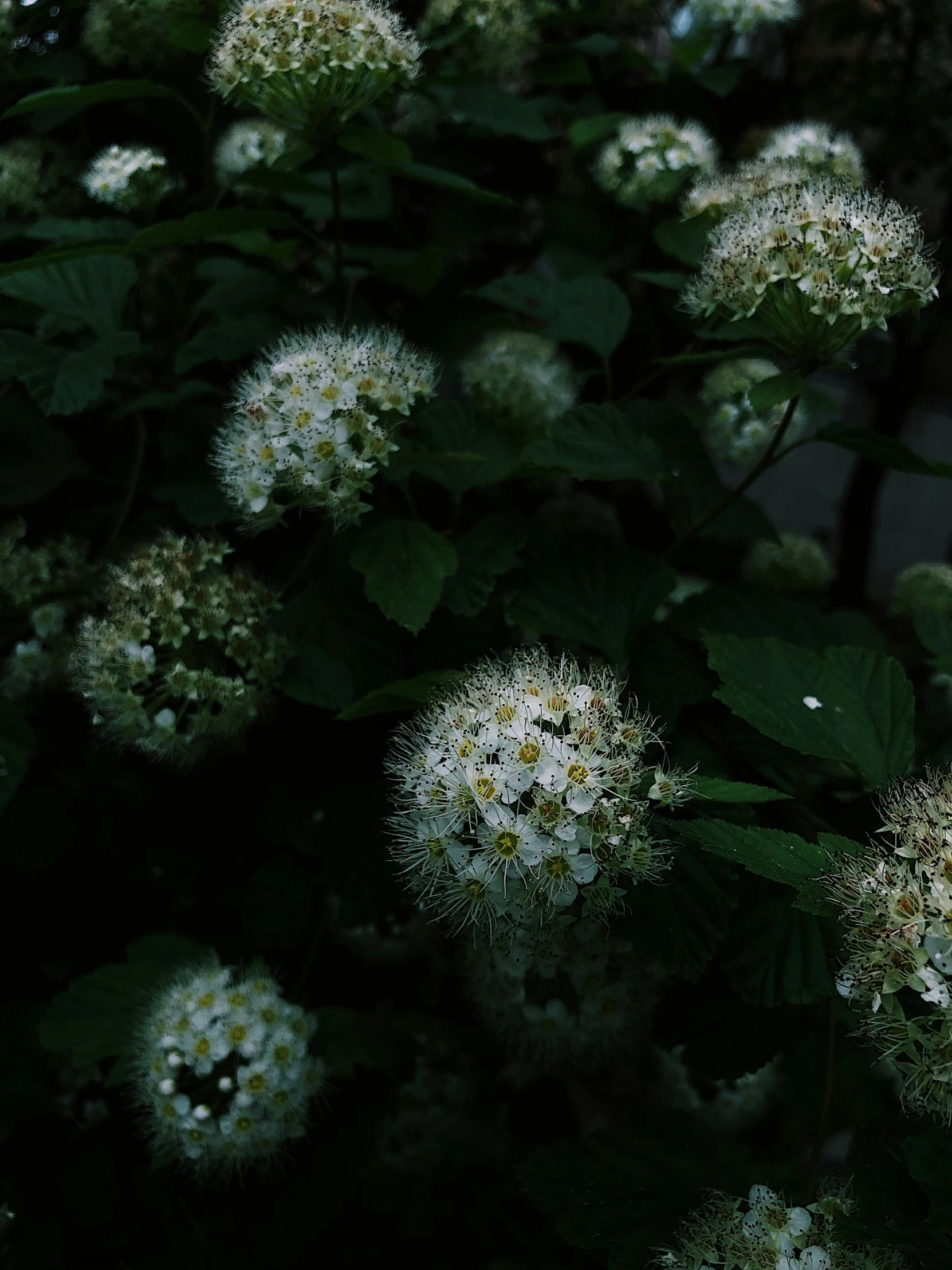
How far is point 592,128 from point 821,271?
103 cm

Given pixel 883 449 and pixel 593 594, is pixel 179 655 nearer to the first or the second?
pixel 593 594

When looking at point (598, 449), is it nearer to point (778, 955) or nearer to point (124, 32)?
point (778, 955)

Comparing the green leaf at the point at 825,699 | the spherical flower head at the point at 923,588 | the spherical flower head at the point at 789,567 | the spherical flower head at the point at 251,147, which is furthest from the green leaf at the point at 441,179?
the spherical flower head at the point at 923,588

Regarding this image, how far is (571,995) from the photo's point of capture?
1321mm

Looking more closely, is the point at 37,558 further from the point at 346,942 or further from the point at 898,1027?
the point at 898,1027

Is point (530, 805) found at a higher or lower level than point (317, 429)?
lower

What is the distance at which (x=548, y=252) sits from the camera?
2090 millimetres

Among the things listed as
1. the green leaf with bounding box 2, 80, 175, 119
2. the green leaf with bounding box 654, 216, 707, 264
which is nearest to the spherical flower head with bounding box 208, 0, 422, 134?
the green leaf with bounding box 2, 80, 175, 119

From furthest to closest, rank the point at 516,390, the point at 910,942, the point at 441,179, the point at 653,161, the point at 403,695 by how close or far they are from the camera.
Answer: the point at 653,161, the point at 516,390, the point at 441,179, the point at 403,695, the point at 910,942

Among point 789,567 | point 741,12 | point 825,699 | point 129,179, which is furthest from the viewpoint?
point 789,567

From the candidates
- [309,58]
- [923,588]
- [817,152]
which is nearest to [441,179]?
[309,58]

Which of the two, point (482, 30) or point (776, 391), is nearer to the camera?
point (776, 391)

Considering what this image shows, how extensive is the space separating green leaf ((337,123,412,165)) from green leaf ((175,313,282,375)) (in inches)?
11.3

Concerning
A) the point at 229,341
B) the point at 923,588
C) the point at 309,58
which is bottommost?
the point at 923,588
